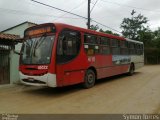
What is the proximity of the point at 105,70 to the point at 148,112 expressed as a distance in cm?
566

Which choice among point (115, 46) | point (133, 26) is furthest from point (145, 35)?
point (115, 46)

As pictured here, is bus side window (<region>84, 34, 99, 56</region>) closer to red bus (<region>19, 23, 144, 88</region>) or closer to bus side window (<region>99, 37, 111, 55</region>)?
red bus (<region>19, 23, 144, 88</region>)

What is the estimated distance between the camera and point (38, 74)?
7.76 metres

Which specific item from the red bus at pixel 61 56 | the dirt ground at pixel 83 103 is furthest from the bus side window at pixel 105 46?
the dirt ground at pixel 83 103

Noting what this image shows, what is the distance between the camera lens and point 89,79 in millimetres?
9758

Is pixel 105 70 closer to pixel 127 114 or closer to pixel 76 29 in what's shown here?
pixel 76 29

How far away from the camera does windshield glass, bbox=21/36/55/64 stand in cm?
773

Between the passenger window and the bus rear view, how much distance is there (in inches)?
12.8

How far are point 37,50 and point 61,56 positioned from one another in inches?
42.3

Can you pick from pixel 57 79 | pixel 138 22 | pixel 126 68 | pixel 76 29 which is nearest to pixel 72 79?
pixel 57 79

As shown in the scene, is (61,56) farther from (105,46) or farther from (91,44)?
(105,46)

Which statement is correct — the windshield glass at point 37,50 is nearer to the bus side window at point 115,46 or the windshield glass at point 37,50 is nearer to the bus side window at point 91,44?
the bus side window at point 91,44

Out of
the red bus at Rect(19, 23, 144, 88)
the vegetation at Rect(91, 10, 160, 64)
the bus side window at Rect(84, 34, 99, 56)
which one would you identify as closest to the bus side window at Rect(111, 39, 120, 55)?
the red bus at Rect(19, 23, 144, 88)

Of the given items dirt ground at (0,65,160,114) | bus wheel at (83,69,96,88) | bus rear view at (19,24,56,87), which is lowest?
dirt ground at (0,65,160,114)
